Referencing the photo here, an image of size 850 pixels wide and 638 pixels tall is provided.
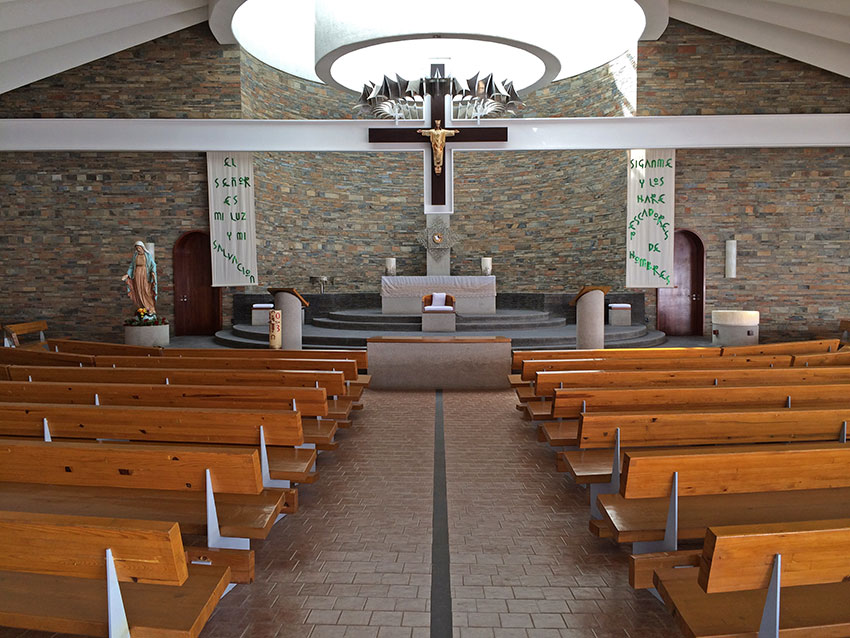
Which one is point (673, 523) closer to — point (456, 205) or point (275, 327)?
point (275, 327)

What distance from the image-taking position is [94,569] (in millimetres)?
1652

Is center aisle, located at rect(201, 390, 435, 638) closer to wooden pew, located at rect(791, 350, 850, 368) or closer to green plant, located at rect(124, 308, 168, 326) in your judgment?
wooden pew, located at rect(791, 350, 850, 368)

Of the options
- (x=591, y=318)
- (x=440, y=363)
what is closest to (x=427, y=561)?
(x=440, y=363)

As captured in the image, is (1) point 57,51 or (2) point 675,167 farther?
(2) point 675,167

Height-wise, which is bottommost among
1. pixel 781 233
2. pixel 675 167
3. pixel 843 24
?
pixel 781 233

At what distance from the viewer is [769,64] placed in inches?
420

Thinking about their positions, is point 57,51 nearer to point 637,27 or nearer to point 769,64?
point 637,27

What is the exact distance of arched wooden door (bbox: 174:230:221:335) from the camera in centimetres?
1139

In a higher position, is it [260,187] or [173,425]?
[260,187]

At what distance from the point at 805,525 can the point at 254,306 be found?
33.5 feet

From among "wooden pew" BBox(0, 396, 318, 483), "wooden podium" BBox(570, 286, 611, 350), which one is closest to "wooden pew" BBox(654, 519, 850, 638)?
"wooden pew" BBox(0, 396, 318, 483)

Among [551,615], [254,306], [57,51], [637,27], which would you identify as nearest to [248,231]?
[254,306]

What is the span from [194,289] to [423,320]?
522 centimetres

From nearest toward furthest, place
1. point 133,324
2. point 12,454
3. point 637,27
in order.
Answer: point 12,454
point 133,324
point 637,27
